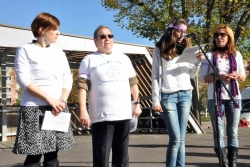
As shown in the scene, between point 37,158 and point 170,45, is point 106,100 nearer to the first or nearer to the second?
point 37,158

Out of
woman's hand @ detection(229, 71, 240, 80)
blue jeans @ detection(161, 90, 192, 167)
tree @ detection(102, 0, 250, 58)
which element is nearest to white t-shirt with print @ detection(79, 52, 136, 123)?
blue jeans @ detection(161, 90, 192, 167)

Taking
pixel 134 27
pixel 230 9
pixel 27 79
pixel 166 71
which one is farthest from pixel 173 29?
pixel 134 27

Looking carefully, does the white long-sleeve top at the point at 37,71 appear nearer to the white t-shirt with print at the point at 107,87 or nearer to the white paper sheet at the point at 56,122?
the white paper sheet at the point at 56,122

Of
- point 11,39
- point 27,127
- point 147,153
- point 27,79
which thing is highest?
point 11,39

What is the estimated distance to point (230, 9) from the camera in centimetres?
1794

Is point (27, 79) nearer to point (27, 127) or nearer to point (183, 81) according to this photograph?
point (27, 127)

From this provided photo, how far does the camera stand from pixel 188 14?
1845 cm

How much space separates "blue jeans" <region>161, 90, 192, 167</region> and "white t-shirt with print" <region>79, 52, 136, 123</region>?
79 cm

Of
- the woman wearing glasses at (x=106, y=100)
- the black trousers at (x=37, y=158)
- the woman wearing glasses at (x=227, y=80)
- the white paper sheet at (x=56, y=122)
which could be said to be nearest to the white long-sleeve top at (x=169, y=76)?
the woman wearing glasses at (x=227, y=80)

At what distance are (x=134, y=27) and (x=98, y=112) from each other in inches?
706

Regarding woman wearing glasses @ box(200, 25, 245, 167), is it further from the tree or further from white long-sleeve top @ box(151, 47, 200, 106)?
the tree

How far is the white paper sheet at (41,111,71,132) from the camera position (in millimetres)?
3730

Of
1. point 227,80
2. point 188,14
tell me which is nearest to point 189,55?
point 227,80

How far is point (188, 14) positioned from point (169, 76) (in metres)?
14.1
